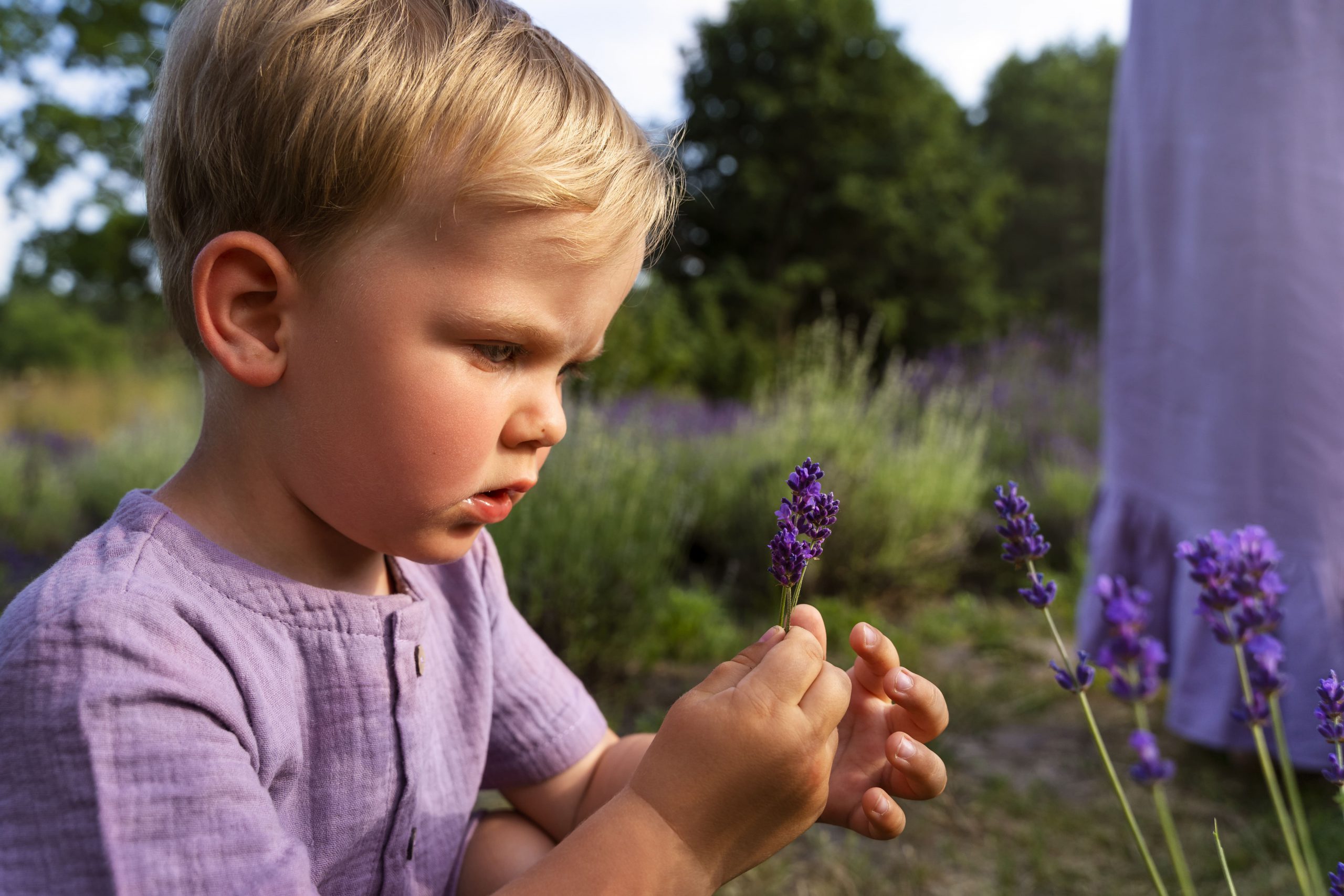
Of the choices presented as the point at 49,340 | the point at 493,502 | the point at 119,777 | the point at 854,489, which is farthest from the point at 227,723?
the point at 49,340

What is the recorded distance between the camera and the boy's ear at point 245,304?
1062mm

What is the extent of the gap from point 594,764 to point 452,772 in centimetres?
28

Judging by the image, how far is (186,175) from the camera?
114 centimetres

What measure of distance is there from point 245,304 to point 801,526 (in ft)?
2.19

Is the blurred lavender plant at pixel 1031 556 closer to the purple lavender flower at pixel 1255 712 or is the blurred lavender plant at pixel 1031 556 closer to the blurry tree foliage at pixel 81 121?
the purple lavender flower at pixel 1255 712

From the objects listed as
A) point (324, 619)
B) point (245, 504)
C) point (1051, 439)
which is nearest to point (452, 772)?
point (324, 619)

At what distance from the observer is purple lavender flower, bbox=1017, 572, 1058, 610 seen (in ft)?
2.87

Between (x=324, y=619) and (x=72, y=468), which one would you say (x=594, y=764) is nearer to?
(x=324, y=619)

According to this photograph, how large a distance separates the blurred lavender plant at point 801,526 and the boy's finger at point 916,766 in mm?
285

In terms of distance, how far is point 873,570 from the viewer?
4.96 meters

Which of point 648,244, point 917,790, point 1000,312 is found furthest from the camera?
point 1000,312

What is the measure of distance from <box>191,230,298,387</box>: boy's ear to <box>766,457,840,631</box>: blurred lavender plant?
58cm

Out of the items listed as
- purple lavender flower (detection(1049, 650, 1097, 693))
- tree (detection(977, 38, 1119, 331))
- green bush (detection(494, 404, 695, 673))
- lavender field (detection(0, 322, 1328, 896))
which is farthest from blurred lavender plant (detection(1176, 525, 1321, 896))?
tree (detection(977, 38, 1119, 331))

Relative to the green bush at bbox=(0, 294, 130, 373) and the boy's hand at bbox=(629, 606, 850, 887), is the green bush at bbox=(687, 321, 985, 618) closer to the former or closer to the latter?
the boy's hand at bbox=(629, 606, 850, 887)
